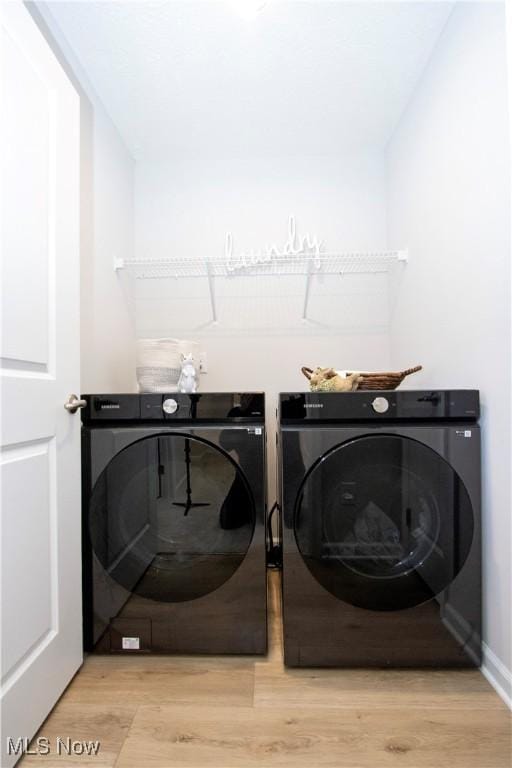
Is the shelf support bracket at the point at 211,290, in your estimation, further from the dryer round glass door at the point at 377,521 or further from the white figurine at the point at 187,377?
the dryer round glass door at the point at 377,521

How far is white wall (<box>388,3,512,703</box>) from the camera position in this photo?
1052 mm

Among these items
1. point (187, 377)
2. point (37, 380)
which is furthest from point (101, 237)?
point (37, 380)

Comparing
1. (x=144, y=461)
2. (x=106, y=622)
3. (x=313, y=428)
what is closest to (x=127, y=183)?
(x=144, y=461)

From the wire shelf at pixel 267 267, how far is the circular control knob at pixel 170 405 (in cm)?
103

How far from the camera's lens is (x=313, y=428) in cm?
116

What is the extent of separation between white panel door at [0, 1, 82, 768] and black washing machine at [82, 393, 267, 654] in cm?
7

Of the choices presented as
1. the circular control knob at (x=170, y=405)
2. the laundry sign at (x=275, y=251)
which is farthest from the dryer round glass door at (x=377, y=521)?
the laundry sign at (x=275, y=251)

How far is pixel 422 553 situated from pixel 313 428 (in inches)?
20.6

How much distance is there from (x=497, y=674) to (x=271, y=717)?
69 centimetres

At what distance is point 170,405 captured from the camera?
1207mm

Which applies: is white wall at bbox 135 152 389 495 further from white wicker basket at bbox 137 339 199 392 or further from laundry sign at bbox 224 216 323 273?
white wicker basket at bbox 137 339 199 392

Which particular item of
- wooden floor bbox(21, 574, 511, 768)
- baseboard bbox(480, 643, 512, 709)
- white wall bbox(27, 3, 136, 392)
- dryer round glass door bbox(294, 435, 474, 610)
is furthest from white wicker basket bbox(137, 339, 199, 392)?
baseboard bbox(480, 643, 512, 709)

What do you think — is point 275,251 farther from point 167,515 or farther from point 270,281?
point 167,515

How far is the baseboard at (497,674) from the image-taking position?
1.03m
